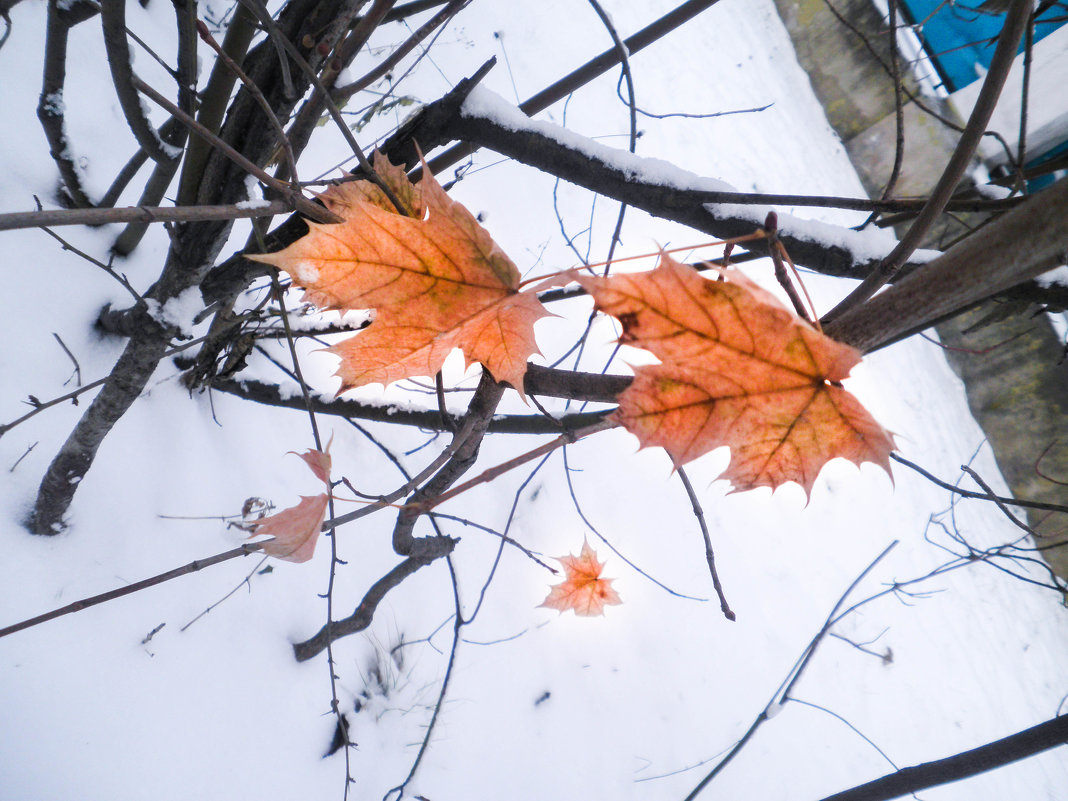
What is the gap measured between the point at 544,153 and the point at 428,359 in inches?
14.8

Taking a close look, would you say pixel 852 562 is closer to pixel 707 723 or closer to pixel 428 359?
pixel 707 723

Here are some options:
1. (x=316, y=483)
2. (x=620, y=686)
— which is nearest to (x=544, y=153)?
(x=316, y=483)

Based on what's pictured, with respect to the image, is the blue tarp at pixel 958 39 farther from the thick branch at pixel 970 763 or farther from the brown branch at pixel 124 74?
the brown branch at pixel 124 74

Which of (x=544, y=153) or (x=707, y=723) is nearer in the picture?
(x=544, y=153)

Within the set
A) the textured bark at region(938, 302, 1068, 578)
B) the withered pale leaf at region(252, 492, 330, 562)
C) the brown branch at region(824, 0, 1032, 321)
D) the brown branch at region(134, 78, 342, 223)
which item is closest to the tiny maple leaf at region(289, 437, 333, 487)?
the withered pale leaf at region(252, 492, 330, 562)

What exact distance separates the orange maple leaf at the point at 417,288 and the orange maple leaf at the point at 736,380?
0.14 meters

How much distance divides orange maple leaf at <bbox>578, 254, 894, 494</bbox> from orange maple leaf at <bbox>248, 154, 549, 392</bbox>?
5.6 inches

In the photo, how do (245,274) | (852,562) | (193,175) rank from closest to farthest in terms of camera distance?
(193,175) < (245,274) < (852,562)

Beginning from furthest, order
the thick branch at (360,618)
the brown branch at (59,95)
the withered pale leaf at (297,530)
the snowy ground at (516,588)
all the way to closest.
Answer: the thick branch at (360,618)
the snowy ground at (516,588)
the brown branch at (59,95)
the withered pale leaf at (297,530)

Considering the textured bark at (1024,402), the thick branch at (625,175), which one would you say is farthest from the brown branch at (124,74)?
the textured bark at (1024,402)

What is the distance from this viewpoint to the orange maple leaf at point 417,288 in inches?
16.8

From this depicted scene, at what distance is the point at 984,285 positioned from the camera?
1.06ft

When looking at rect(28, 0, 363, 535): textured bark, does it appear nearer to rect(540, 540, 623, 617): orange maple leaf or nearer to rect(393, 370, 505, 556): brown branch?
rect(393, 370, 505, 556): brown branch

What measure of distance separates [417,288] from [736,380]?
26 cm
